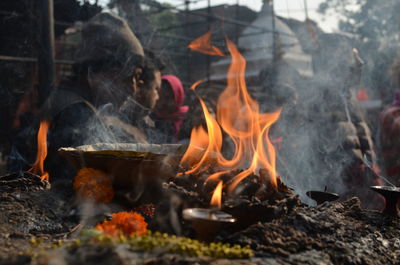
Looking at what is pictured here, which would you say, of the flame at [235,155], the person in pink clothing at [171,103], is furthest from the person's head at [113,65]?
the flame at [235,155]

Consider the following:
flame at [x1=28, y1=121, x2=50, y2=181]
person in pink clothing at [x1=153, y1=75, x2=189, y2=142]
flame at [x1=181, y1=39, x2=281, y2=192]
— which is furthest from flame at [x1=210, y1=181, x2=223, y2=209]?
person in pink clothing at [x1=153, y1=75, x2=189, y2=142]

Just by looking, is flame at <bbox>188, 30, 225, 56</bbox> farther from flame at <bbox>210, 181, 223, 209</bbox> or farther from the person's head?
flame at <bbox>210, 181, 223, 209</bbox>

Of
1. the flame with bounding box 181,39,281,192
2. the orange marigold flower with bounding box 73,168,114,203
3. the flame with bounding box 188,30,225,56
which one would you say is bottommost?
the orange marigold flower with bounding box 73,168,114,203

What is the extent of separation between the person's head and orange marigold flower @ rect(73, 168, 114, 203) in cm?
222

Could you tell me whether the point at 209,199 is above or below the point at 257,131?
below

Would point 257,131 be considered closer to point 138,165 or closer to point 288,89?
point 138,165

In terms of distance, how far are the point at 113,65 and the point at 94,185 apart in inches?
104

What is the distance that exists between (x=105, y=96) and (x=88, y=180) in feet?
7.73

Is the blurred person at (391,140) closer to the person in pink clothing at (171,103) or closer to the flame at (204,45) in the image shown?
the person in pink clothing at (171,103)

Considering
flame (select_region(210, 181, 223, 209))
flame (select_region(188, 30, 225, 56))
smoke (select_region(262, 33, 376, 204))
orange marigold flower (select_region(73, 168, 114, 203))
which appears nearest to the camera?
flame (select_region(210, 181, 223, 209))

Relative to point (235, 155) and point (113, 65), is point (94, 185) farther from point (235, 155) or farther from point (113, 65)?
point (113, 65)

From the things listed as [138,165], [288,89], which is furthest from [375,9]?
[138,165]

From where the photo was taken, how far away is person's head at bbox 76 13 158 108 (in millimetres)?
6246

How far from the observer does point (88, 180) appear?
4094 mm
